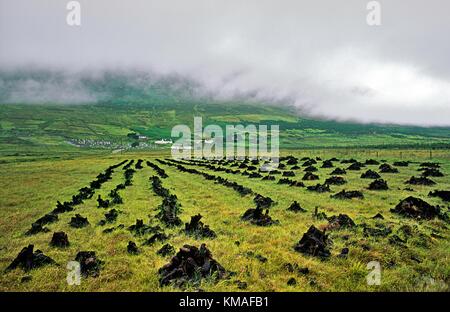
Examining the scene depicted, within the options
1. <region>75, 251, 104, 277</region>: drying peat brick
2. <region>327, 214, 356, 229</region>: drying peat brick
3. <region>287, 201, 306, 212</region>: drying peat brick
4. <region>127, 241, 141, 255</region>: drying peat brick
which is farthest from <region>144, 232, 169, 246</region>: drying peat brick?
<region>287, 201, 306, 212</region>: drying peat brick

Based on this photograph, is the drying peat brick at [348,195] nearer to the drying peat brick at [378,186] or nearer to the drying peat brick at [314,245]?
the drying peat brick at [378,186]

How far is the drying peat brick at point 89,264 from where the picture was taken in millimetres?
13672

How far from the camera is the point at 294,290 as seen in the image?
37.6ft

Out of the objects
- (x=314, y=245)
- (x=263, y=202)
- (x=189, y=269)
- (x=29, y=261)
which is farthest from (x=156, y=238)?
(x=263, y=202)

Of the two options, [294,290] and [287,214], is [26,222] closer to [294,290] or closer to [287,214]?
[287,214]

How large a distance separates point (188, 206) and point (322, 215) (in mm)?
11036

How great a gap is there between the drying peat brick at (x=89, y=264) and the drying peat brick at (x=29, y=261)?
1467 millimetres

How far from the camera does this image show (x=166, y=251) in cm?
1566

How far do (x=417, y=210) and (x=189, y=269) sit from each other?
15705mm

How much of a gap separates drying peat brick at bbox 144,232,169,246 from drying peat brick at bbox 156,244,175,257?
166 cm

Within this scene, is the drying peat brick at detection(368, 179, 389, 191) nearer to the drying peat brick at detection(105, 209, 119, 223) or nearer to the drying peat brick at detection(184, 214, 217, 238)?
the drying peat brick at detection(184, 214, 217, 238)

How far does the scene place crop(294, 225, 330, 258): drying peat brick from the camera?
15.0 meters

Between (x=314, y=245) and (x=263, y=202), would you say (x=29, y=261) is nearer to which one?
(x=314, y=245)

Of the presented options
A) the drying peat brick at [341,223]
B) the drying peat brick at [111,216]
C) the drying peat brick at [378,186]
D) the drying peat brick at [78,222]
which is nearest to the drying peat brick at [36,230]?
the drying peat brick at [78,222]
